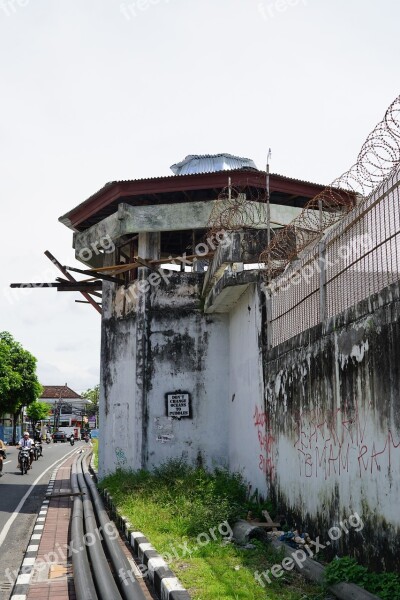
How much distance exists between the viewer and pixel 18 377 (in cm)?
4225

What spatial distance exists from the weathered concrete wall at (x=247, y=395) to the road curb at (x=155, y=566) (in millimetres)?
2221

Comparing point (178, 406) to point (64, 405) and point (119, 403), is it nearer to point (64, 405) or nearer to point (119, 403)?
point (119, 403)

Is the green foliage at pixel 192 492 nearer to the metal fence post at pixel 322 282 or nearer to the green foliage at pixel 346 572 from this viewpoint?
the green foliage at pixel 346 572

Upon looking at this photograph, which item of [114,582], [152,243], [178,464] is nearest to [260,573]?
[114,582]

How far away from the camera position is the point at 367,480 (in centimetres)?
570

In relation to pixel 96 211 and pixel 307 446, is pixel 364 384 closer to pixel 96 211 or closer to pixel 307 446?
pixel 307 446

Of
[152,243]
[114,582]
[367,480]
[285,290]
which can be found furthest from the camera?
[152,243]

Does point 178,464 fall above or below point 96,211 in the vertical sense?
below

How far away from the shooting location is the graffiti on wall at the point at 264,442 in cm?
927

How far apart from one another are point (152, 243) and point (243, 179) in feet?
8.22

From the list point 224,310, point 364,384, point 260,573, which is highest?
point 224,310

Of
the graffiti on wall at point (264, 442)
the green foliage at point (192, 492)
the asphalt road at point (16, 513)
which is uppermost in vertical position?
the graffiti on wall at point (264, 442)

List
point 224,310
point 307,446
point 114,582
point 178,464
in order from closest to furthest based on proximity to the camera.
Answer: point 114,582
point 307,446
point 178,464
point 224,310
